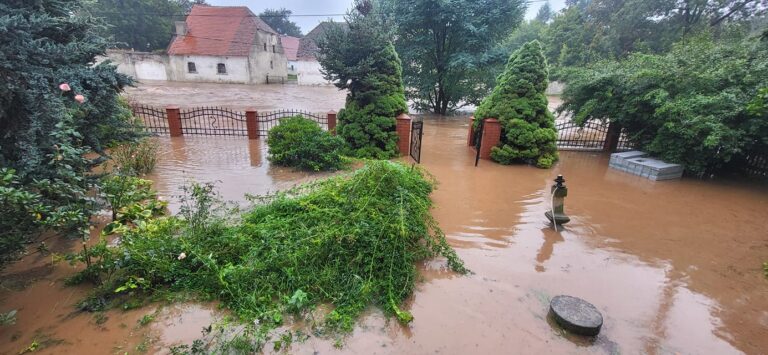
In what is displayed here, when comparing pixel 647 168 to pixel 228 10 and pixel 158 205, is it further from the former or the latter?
pixel 228 10

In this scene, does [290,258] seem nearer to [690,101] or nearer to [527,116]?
[527,116]

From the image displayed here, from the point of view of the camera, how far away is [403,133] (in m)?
9.48

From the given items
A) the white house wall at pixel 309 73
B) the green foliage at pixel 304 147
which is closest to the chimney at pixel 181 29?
the white house wall at pixel 309 73

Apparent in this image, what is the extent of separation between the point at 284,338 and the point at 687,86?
Answer: 9945 mm

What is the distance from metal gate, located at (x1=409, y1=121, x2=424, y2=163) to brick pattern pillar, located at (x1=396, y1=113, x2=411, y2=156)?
0.55 feet

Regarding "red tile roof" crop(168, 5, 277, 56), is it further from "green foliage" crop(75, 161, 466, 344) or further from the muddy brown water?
"green foliage" crop(75, 161, 466, 344)

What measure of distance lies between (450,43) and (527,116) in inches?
372

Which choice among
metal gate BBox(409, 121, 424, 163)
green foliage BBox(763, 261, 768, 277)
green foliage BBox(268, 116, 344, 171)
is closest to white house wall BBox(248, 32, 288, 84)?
green foliage BBox(268, 116, 344, 171)

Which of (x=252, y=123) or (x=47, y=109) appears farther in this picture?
(x=252, y=123)

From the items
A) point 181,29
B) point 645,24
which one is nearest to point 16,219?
point 645,24

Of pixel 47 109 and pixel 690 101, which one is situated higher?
pixel 690 101

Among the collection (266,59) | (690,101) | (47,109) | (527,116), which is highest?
(266,59)

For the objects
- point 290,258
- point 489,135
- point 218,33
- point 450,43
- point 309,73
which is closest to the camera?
point 290,258

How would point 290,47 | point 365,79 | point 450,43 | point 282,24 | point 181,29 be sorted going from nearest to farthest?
1. point 365,79
2. point 450,43
3. point 181,29
4. point 290,47
5. point 282,24
